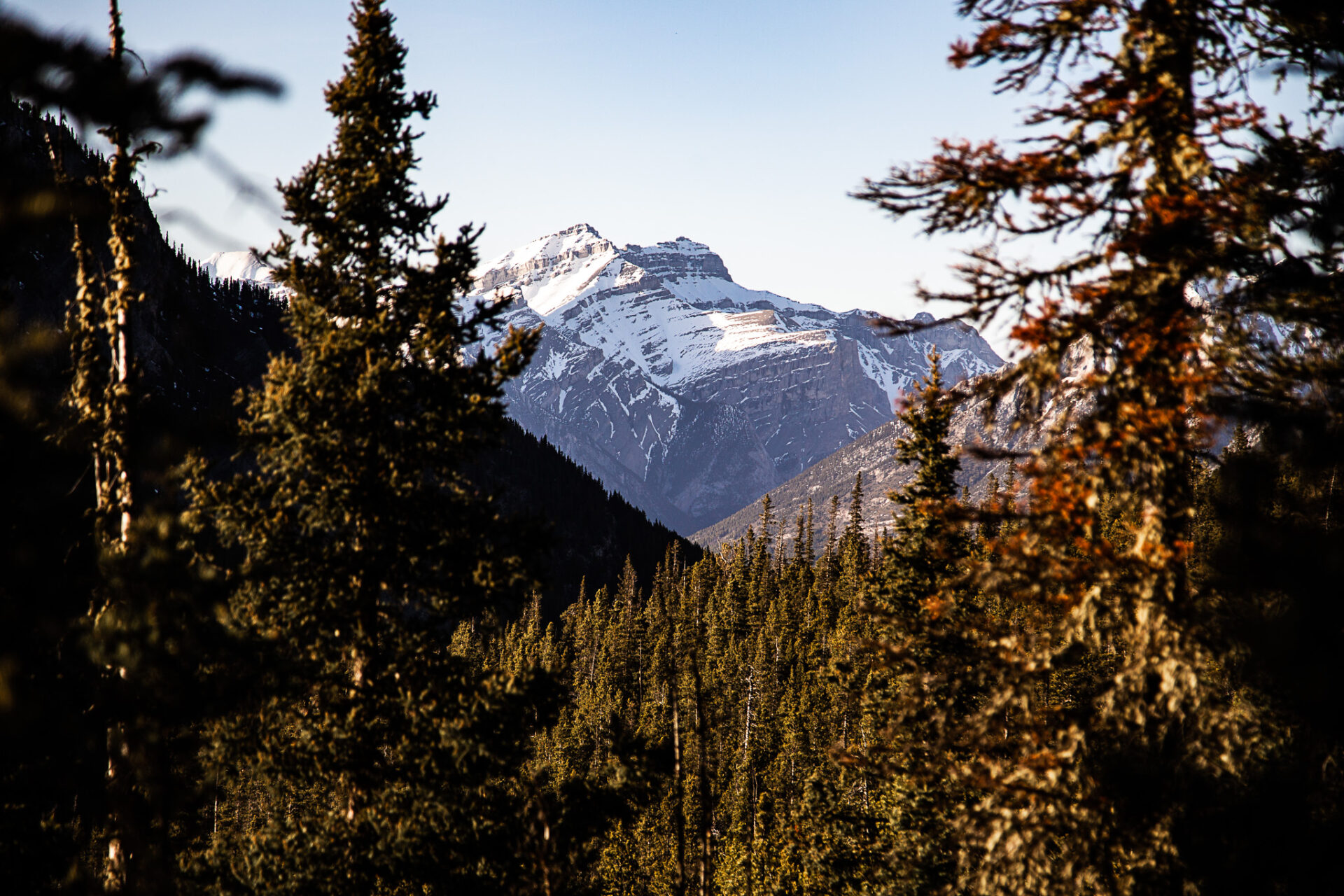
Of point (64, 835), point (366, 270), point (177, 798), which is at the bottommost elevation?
point (64, 835)

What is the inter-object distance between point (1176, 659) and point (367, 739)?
26.2 ft

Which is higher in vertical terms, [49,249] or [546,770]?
[49,249]

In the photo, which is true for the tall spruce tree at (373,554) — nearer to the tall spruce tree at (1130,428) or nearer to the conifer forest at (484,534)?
the conifer forest at (484,534)

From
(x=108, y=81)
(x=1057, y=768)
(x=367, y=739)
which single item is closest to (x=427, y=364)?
(x=367, y=739)

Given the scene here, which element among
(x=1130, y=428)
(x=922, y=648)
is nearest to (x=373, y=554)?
(x=1130, y=428)

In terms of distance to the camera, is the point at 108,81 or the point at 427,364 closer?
the point at 108,81

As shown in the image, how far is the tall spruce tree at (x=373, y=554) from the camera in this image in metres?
8.87

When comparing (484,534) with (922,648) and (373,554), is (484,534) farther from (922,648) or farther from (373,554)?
(922,648)

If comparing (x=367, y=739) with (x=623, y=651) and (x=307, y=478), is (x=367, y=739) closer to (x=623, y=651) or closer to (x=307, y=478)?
(x=307, y=478)

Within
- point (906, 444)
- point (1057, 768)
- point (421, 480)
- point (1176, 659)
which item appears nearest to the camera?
point (1176, 659)

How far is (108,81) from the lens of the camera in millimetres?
2982

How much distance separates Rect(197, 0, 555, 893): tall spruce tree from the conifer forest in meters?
0.05

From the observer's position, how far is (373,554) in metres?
9.38

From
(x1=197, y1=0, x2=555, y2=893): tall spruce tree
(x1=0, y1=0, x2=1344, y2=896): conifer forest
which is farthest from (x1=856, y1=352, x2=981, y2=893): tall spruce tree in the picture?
(x1=197, y1=0, x2=555, y2=893): tall spruce tree
